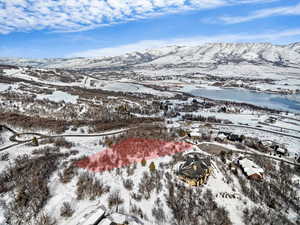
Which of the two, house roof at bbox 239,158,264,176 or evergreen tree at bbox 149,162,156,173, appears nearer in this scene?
evergreen tree at bbox 149,162,156,173

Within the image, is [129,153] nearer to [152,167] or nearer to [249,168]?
[152,167]

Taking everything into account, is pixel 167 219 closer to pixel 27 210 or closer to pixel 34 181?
pixel 27 210

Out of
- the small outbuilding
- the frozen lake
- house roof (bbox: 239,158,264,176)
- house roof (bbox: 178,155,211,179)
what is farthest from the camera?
the frozen lake

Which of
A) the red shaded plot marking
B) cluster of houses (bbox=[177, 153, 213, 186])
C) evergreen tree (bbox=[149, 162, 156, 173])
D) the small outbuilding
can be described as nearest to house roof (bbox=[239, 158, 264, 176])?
the small outbuilding

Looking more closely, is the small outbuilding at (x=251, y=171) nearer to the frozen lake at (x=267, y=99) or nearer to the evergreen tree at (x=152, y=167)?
the evergreen tree at (x=152, y=167)

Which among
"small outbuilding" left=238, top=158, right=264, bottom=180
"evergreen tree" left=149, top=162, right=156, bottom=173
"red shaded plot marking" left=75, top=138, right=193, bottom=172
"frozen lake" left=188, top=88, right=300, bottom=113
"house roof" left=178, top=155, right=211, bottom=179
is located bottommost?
"frozen lake" left=188, top=88, right=300, bottom=113

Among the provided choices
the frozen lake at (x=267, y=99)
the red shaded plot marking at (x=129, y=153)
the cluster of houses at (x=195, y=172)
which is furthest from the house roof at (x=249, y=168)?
the frozen lake at (x=267, y=99)

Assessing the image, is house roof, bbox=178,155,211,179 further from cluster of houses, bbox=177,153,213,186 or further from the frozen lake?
the frozen lake

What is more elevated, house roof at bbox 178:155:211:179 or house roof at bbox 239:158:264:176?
house roof at bbox 178:155:211:179

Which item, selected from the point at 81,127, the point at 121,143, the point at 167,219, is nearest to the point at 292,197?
the point at 167,219
